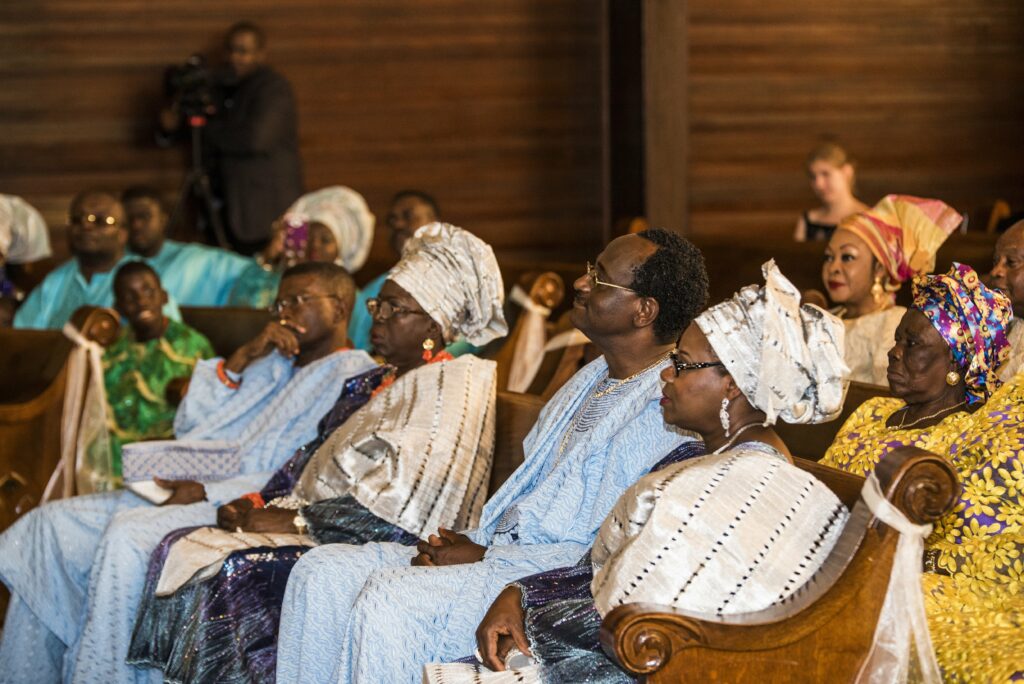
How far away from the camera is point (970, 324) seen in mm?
3025

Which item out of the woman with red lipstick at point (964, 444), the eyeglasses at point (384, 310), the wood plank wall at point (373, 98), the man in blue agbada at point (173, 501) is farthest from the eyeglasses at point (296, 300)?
the wood plank wall at point (373, 98)

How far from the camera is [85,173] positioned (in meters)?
8.86

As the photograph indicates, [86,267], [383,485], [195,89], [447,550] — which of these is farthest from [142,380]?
[195,89]

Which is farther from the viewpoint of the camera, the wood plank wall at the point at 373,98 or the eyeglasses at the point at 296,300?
the wood plank wall at the point at 373,98

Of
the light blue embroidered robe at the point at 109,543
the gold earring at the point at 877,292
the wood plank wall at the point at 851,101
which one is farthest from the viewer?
the wood plank wall at the point at 851,101

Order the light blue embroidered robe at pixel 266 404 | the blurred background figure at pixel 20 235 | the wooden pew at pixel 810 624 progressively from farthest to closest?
the blurred background figure at pixel 20 235, the light blue embroidered robe at pixel 266 404, the wooden pew at pixel 810 624

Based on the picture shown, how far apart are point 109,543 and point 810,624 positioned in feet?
6.65

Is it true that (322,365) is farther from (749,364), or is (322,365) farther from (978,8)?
(978,8)

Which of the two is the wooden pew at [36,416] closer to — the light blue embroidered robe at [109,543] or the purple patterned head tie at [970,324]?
the light blue embroidered robe at [109,543]

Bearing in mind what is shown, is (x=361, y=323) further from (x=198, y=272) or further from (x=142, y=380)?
(x=198, y=272)

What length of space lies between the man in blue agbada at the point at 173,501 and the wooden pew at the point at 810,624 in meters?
1.80

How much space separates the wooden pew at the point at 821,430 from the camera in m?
3.43

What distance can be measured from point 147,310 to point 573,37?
15.6 ft

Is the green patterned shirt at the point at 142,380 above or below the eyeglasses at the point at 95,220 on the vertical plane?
below
